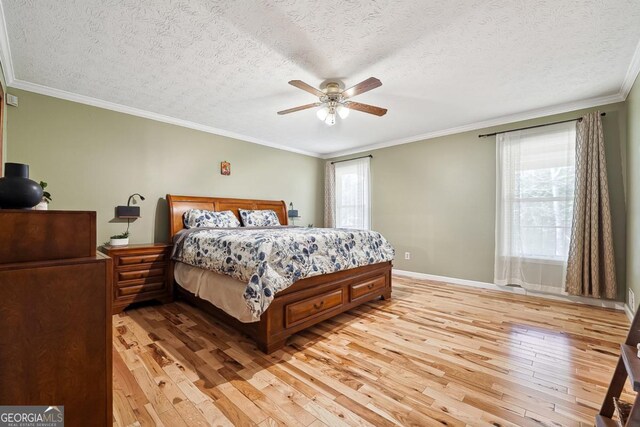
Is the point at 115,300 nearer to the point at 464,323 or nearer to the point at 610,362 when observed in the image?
the point at 464,323

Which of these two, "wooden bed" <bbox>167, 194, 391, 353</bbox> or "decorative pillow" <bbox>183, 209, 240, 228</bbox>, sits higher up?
"decorative pillow" <bbox>183, 209, 240, 228</bbox>

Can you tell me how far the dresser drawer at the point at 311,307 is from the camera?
90.0 inches

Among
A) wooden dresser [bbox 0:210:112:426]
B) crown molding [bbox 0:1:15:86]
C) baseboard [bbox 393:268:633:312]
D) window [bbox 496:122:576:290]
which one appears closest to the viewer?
wooden dresser [bbox 0:210:112:426]

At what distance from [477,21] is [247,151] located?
3.79 m

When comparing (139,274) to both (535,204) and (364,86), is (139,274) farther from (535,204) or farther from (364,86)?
(535,204)

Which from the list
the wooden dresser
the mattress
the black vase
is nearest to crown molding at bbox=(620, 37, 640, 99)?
the mattress

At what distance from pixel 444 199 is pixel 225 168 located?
12.0 ft

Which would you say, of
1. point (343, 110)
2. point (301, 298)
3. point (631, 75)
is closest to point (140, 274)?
point (301, 298)

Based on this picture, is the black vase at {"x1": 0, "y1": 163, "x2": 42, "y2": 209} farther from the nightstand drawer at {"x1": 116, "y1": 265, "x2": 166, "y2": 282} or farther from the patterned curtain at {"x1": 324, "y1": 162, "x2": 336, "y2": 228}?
the patterned curtain at {"x1": 324, "y1": 162, "x2": 336, "y2": 228}

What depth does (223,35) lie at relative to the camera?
6.83ft

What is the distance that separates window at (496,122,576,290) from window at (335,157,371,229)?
225 centimetres

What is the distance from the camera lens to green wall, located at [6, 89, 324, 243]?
293cm

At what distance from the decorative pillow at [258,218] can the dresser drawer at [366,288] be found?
Answer: 2016mm

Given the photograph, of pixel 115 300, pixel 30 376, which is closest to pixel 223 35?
pixel 30 376
